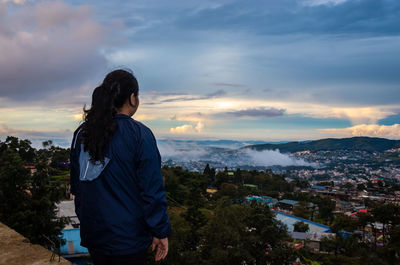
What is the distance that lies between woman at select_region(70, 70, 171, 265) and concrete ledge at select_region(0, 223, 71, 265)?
119cm

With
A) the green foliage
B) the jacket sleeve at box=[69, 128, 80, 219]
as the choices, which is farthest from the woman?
the green foliage

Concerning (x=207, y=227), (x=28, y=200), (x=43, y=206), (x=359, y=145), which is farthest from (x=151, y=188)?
(x=359, y=145)

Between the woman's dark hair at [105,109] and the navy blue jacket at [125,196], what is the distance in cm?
4

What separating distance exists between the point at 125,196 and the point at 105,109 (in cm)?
41

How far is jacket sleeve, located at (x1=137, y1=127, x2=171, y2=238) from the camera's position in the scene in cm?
132

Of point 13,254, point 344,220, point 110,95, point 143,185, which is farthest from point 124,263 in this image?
point 344,220

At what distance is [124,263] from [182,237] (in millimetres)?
11356

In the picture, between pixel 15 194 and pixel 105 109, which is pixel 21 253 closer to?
pixel 105 109

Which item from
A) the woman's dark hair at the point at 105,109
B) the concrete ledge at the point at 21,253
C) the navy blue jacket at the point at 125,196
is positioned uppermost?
the woman's dark hair at the point at 105,109

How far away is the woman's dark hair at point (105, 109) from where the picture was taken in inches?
53.6

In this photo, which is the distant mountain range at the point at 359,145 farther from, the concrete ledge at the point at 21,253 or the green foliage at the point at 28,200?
the concrete ledge at the point at 21,253

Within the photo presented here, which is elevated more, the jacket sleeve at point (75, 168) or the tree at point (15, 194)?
the jacket sleeve at point (75, 168)

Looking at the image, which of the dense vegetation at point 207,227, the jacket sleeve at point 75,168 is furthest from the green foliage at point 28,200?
the jacket sleeve at point 75,168

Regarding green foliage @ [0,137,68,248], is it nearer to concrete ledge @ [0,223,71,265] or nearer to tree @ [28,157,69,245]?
tree @ [28,157,69,245]
